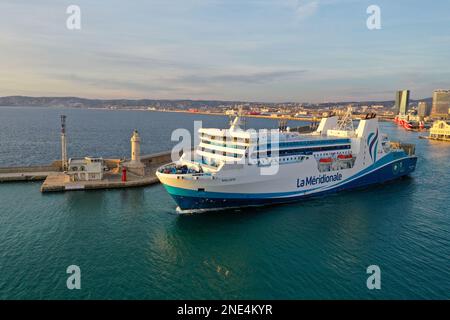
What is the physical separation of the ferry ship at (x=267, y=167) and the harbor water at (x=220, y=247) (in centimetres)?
129

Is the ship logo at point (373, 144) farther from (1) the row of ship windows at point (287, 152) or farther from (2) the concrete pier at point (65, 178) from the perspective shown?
(2) the concrete pier at point (65, 178)

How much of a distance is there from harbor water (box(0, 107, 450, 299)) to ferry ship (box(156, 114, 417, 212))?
1291mm

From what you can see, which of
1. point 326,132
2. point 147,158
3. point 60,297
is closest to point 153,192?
point 147,158

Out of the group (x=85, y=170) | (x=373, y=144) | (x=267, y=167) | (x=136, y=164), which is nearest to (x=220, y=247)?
(x=267, y=167)

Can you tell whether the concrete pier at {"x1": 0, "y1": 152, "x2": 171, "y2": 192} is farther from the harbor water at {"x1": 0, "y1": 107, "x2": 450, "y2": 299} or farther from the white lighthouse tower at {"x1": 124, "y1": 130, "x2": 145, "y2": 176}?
the harbor water at {"x1": 0, "y1": 107, "x2": 450, "y2": 299}

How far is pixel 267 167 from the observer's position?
24.7 metres

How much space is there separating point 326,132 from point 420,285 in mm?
23120

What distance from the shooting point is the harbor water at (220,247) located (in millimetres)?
14938


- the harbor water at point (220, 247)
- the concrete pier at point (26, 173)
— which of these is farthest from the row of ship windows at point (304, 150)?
the concrete pier at point (26, 173)

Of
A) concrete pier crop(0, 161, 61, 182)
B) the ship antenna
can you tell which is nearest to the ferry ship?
the ship antenna

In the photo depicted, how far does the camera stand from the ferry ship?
2325 cm

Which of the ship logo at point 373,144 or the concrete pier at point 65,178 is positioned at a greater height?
the ship logo at point 373,144

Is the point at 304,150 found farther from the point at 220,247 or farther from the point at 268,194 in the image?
the point at 220,247

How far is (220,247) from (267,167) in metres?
7.98
